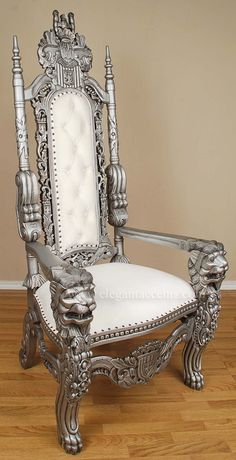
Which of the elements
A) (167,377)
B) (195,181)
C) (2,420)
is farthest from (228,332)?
(2,420)

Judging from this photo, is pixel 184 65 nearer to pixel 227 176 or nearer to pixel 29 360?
pixel 227 176

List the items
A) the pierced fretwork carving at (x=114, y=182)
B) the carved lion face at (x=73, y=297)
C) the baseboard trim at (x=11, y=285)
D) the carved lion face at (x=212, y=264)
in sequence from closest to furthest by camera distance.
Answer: the carved lion face at (x=73, y=297)
the carved lion face at (x=212, y=264)
the pierced fretwork carving at (x=114, y=182)
the baseboard trim at (x=11, y=285)

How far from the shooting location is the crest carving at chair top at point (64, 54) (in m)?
1.86

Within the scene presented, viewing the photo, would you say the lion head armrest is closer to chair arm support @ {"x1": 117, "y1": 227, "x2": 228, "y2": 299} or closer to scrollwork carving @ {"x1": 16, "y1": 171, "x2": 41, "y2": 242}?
chair arm support @ {"x1": 117, "y1": 227, "x2": 228, "y2": 299}

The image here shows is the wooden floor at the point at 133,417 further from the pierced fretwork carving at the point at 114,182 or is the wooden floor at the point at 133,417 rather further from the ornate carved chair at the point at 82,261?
the pierced fretwork carving at the point at 114,182

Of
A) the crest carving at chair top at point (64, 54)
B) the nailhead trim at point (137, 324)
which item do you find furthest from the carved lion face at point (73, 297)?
the crest carving at chair top at point (64, 54)

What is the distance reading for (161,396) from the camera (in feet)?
5.85

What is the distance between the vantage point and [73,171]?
1905 millimetres

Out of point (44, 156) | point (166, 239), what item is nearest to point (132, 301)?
point (166, 239)

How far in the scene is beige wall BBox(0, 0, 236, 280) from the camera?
2783mm

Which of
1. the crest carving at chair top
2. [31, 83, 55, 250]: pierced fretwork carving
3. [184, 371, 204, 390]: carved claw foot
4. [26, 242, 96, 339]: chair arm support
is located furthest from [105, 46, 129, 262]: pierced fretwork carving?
[26, 242, 96, 339]: chair arm support

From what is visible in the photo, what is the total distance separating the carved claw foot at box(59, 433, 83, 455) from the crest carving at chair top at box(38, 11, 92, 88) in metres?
1.28

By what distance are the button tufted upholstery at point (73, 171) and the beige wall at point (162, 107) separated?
999 millimetres

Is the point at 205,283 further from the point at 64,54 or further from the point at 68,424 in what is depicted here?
the point at 64,54
